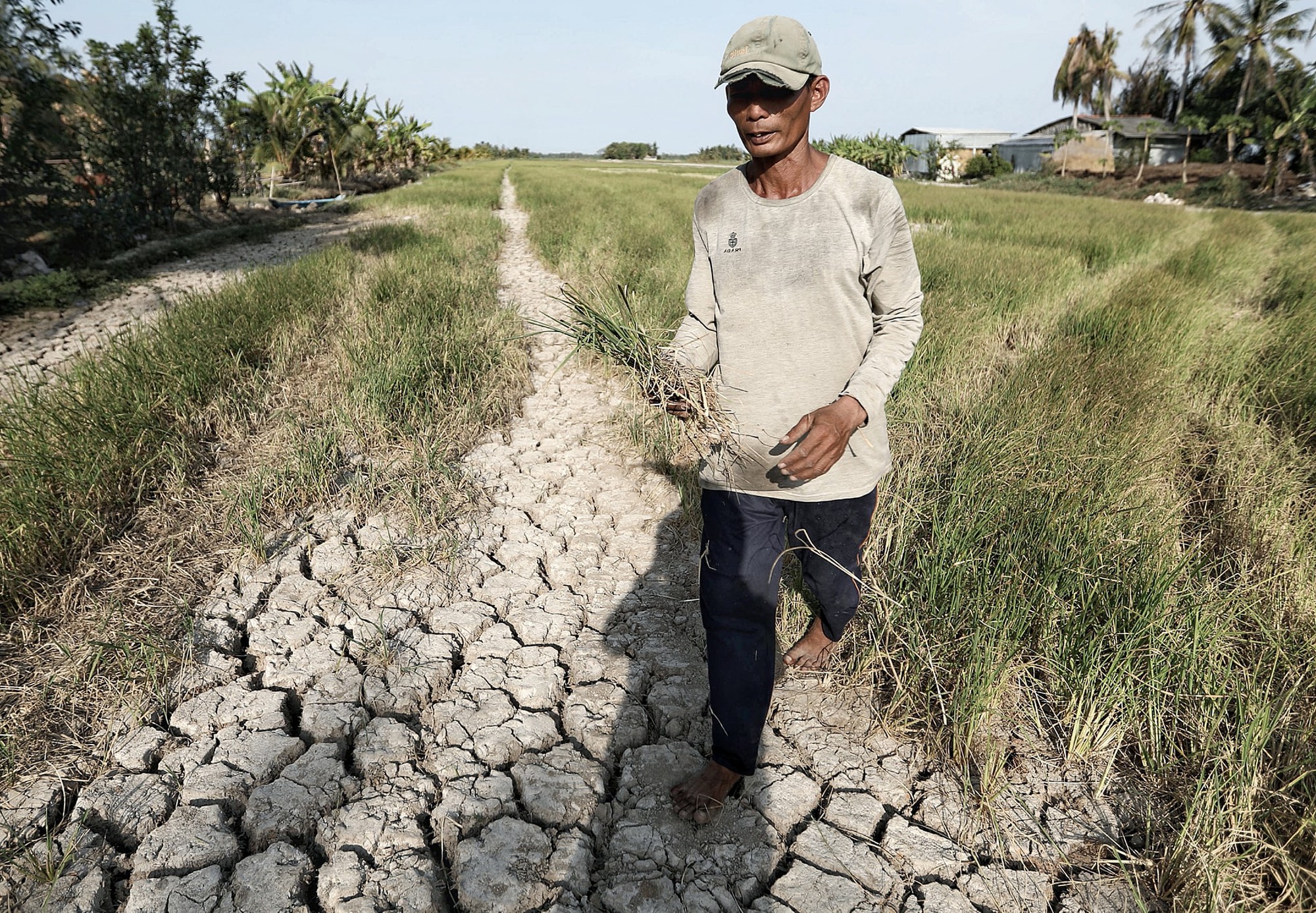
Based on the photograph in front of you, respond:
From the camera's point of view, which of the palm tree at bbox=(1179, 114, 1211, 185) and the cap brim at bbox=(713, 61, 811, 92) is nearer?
the cap brim at bbox=(713, 61, 811, 92)

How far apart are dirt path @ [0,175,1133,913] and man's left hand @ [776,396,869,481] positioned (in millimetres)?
844

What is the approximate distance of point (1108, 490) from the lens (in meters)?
2.18

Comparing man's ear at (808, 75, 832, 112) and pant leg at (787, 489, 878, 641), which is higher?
man's ear at (808, 75, 832, 112)

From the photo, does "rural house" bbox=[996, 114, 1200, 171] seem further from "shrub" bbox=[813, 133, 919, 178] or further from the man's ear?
the man's ear

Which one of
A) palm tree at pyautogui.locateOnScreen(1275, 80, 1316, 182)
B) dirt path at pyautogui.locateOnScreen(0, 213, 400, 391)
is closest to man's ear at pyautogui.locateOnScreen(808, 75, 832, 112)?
dirt path at pyautogui.locateOnScreen(0, 213, 400, 391)

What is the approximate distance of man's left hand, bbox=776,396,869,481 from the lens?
1.28 m

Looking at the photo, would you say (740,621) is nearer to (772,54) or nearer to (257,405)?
(772,54)

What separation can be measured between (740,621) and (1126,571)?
1208 millimetres

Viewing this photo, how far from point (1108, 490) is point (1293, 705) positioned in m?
0.81

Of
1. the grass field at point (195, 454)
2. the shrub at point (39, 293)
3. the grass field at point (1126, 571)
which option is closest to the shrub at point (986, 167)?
the grass field at point (1126, 571)

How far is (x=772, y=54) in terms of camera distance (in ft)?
4.08

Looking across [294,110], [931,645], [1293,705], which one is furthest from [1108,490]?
[294,110]

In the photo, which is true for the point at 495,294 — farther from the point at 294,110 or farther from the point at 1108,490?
the point at 294,110

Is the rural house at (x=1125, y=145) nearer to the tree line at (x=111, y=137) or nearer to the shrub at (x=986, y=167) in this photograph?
the shrub at (x=986, y=167)
